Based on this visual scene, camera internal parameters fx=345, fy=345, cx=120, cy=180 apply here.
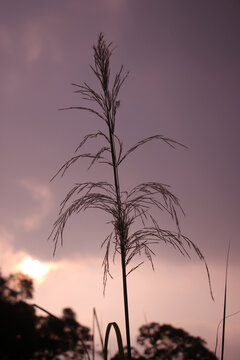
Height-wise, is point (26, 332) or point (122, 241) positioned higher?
point (26, 332)

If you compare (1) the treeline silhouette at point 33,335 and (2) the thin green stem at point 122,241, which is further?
(1) the treeline silhouette at point 33,335

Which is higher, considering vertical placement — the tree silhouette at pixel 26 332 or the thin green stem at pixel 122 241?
the tree silhouette at pixel 26 332

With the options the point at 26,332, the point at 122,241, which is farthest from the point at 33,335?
the point at 122,241

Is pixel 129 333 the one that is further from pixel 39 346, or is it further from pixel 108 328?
pixel 39 346

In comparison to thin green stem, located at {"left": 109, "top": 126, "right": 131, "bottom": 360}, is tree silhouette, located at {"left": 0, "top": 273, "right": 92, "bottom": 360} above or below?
above

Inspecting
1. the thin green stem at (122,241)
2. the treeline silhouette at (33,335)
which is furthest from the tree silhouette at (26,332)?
the thin green stem at (122,241)

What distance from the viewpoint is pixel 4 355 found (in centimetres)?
1452

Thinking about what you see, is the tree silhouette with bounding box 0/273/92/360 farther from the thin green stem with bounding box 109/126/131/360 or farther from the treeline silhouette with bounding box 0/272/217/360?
the thin green stem with bounding box 109/126/131/360

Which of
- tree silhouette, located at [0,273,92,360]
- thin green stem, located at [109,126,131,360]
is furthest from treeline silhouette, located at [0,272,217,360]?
thin green stem, located at [109,126,131,360]

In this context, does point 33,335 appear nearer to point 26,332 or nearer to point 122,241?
point 26,332

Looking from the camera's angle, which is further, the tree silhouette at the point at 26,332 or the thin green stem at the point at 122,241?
the tree silhouette at the point at 26,332

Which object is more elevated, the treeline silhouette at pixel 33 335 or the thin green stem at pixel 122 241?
the treeline silhouette at pixel 33 335

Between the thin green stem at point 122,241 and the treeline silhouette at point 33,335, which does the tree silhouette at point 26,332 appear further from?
the thin green stem at point 122,241

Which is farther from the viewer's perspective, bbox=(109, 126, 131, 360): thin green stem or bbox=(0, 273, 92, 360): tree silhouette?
bbox=(0, 273, 92, 360): tree silhouette
